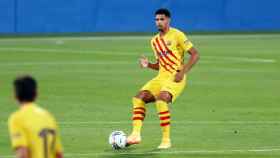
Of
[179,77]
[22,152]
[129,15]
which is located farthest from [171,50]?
[129,15]

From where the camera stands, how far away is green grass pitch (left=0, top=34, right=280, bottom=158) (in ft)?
50.7

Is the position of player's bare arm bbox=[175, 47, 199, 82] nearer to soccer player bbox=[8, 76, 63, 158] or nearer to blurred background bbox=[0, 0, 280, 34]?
soccer player bbox=[8, 76, 63, 158]

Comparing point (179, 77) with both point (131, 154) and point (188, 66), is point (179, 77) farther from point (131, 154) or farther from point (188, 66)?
point (131, 154)

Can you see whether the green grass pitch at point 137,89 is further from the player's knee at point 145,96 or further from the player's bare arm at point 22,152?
the player's bare arm at point 22,152

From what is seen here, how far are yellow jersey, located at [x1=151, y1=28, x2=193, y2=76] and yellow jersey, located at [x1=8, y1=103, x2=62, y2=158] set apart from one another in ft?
22.2

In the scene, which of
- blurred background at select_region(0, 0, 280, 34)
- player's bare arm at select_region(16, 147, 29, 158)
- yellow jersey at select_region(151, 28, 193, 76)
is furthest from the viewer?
blurred background at select_region(0, 0, 280, 34)

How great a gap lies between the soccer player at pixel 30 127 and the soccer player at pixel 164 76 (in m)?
6.10

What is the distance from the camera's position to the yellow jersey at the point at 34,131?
28.2 ft

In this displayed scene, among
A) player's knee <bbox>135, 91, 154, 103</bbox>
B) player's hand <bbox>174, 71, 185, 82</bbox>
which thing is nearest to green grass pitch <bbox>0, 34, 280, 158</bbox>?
player's knee <bbox>135, 91, 154, 103</bbox>

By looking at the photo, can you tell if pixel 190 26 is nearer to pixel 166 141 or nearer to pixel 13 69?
pixel 13 69

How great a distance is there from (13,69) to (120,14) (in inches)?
689

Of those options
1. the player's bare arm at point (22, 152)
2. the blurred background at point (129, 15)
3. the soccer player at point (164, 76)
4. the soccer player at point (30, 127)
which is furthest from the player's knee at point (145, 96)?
the blurred background at point (129, 15)

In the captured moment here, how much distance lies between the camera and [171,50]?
609 inches

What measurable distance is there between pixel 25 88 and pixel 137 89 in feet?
52.9
